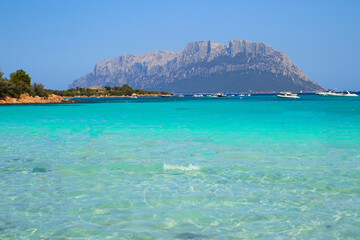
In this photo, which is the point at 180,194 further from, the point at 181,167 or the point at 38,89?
the point at 38,89

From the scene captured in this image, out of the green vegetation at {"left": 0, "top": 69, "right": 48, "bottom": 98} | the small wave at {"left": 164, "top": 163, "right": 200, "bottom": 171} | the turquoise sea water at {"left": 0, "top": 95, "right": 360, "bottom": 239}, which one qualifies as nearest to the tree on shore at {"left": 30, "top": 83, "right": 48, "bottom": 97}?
the green vegetation at {"left": 0, "top": 69, "right": 48, "bottom": 98}

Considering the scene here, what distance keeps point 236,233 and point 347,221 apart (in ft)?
8.86

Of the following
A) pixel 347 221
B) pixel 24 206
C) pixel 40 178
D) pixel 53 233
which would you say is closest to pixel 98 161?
pixel 40 178

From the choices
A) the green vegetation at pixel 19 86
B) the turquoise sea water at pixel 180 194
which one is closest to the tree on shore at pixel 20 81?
the green vegetation at pixel 19 86

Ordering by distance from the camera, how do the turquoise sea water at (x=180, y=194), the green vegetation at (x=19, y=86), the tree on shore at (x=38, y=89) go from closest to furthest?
the turquoise sea water at (x=180, y=194) → the green vegetation at (x=19, y=86) → the tree on shore at (x=38, y=89)

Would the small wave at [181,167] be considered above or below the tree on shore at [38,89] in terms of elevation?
below

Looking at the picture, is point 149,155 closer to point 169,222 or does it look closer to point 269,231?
point 169,222

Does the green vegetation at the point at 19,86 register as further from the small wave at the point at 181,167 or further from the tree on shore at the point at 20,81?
the small wave at the point at 181,167

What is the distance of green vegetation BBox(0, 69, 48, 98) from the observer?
10434cm

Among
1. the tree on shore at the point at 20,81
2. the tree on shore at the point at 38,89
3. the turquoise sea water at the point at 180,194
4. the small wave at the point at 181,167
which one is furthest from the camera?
the tree on shore at the point at 38,89

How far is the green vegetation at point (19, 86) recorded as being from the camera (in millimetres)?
104344

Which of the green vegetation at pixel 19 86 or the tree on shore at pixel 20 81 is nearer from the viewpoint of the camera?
the green vegetation at pixel 19 86

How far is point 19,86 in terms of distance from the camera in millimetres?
114562

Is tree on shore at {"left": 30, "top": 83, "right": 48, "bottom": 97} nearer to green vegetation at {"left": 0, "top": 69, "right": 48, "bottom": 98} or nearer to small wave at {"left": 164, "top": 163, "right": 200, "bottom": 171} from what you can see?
green vegetation at {"left": 0, "top": 69, "right": 48, "bottom": 98}
